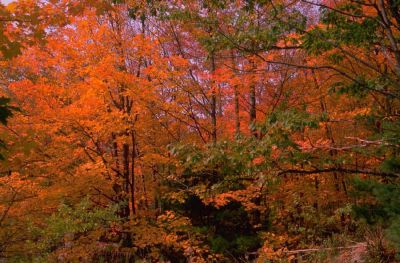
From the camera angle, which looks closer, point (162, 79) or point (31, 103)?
point (162, 79)

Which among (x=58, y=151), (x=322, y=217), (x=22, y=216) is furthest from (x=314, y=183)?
(x=22, y=216)

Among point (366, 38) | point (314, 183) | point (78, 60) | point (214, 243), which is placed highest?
point (78, 60)

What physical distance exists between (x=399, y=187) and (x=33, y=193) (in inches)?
317

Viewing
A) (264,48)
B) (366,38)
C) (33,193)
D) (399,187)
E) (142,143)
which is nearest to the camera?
(399,187)

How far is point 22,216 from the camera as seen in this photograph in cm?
840

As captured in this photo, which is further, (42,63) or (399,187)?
(42,63)

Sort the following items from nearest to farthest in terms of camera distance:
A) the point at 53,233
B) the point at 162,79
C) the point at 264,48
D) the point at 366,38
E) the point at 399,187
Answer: the point at 399,187
the point at 366,38
the point at 264,48
the point at 53,233
the point at 162,79

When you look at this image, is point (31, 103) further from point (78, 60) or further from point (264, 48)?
point (264, 48)

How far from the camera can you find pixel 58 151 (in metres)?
9.33

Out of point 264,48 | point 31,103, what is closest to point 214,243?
point 264,48

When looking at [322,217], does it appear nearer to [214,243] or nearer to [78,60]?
[214,243]

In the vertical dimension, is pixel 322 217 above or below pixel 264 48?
below

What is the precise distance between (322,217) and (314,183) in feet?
6.20

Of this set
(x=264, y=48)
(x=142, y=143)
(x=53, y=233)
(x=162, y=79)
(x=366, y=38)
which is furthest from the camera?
(x=142, y=143)
